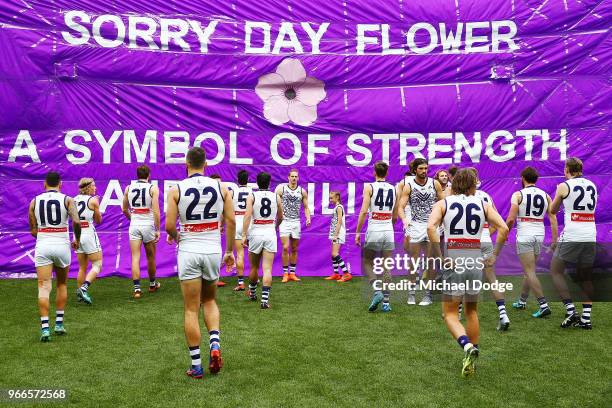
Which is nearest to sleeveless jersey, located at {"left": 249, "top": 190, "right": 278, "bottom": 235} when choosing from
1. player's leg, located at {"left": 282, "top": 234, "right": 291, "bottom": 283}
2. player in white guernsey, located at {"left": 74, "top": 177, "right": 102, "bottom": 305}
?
player's leg, located at {"left": 282, "top": 234, "right": 291, "bottom": 283}

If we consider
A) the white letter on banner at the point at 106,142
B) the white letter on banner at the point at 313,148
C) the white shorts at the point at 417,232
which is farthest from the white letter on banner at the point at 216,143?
the white shorts at the point at 417,232

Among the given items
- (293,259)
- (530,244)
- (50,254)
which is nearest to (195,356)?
(50,254)

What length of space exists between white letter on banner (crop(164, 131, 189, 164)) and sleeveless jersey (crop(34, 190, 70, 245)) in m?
5.28

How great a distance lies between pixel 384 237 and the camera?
9.10 meters

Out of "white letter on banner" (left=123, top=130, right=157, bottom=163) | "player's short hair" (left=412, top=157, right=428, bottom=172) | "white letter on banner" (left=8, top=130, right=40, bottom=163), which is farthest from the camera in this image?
"white letter on banner" (left=123, top=130, right=157, bottom=163)

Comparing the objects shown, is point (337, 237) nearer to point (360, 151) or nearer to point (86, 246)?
point (360, 151)

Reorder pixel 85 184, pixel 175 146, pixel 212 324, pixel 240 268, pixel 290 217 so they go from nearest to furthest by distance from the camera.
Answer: pixel 212 324 < pixel 85 184 < pixel 240 268 < pixel 290 217 < pixel 175 146

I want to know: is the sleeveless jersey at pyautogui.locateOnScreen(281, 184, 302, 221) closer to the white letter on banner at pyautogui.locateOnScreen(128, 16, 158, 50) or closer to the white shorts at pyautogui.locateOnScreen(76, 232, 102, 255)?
the white shorts at pyautogui.locateOnScreen(76, 232, 102, 255)

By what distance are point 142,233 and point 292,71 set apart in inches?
207

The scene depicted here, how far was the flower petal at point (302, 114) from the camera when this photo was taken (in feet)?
42.5

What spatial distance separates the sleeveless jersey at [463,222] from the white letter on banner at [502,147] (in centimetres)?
729

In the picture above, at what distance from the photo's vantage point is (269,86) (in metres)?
13.0

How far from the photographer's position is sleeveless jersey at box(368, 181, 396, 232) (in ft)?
29.4

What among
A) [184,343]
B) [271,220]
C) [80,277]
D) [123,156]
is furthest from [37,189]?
[184,343]
